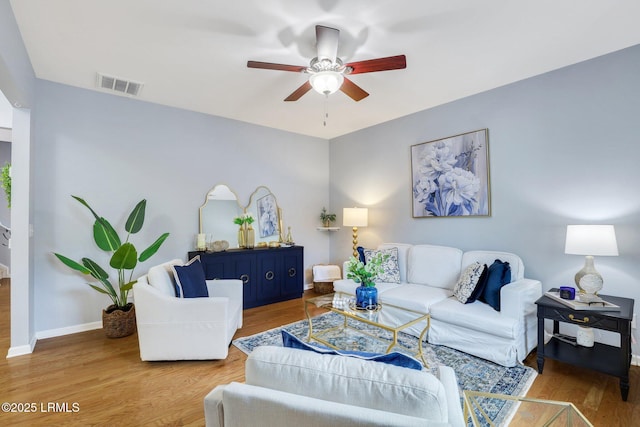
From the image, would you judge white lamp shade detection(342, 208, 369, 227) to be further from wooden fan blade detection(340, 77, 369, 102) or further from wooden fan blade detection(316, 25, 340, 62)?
wooden fan blade detection(316, 25, 340, 62)

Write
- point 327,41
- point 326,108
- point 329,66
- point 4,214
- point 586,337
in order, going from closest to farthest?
point 327,41, point 329,66, point 586,337, point 326,108, point 4,214

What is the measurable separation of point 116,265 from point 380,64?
320cm

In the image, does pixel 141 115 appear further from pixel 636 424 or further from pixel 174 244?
pixel 636 424

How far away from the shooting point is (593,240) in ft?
7.89

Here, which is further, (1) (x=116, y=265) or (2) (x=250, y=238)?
(2) (x=250, y=238)

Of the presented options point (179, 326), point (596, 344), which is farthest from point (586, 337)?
point (179, 326)

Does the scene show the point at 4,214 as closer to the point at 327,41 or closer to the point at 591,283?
the point at 327,41

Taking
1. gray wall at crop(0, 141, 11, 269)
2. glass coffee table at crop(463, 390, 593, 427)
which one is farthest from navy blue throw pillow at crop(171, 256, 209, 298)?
gray wall at crop(0, 141, 11, 269)

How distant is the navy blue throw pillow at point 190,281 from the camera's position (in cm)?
276

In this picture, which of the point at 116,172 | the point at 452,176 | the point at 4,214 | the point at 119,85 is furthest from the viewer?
the point at 4,214

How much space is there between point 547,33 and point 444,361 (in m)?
2.82

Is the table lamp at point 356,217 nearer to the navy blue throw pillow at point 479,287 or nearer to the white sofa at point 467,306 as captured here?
the white sofa at point 467,306

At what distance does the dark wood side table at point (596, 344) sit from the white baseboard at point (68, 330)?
176 inches

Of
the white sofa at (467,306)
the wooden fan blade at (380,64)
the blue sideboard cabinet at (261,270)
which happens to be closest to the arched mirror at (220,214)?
the blue sideboard cabinet at (261,270)
